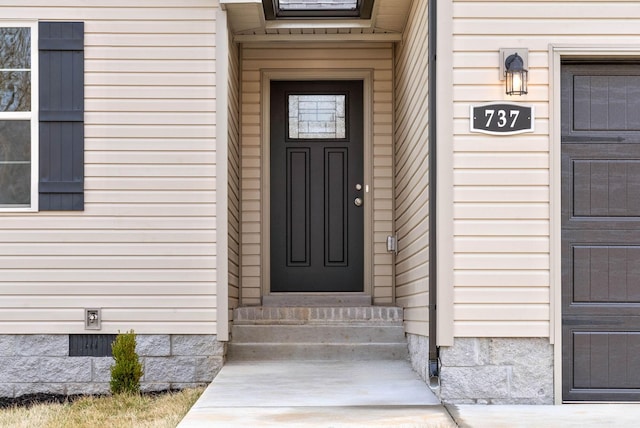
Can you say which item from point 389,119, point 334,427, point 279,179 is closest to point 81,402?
point 334,427

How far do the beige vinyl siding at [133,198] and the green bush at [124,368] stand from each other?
0.40 meters

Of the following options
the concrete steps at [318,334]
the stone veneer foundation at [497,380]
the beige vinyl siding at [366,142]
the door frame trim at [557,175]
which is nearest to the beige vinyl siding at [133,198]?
the concrete steps at [318,334]

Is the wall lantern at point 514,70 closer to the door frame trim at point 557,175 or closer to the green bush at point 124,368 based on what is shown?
the door frame trim at point 557,175

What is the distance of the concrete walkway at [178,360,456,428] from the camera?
16.8 ft

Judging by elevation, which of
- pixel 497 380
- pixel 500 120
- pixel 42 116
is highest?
pixel 42 116

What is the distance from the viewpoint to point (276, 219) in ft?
27.7

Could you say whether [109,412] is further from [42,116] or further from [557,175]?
[557,175]

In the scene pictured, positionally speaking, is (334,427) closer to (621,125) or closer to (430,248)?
(430,248)

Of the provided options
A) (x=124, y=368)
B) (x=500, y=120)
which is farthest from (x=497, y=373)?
(x=124, y=368)

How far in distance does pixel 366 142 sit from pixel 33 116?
9.50 feet

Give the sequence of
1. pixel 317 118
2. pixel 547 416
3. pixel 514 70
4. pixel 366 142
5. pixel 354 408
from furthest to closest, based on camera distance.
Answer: pixel 317 118 → pixel 366 142 → pixel 514 70 → pixel 354 408 → pixel 547 416

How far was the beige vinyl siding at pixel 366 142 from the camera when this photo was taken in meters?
8.32

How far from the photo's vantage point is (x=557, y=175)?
5.83 meters

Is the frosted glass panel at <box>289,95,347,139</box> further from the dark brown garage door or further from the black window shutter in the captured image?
the dark brown garage door
